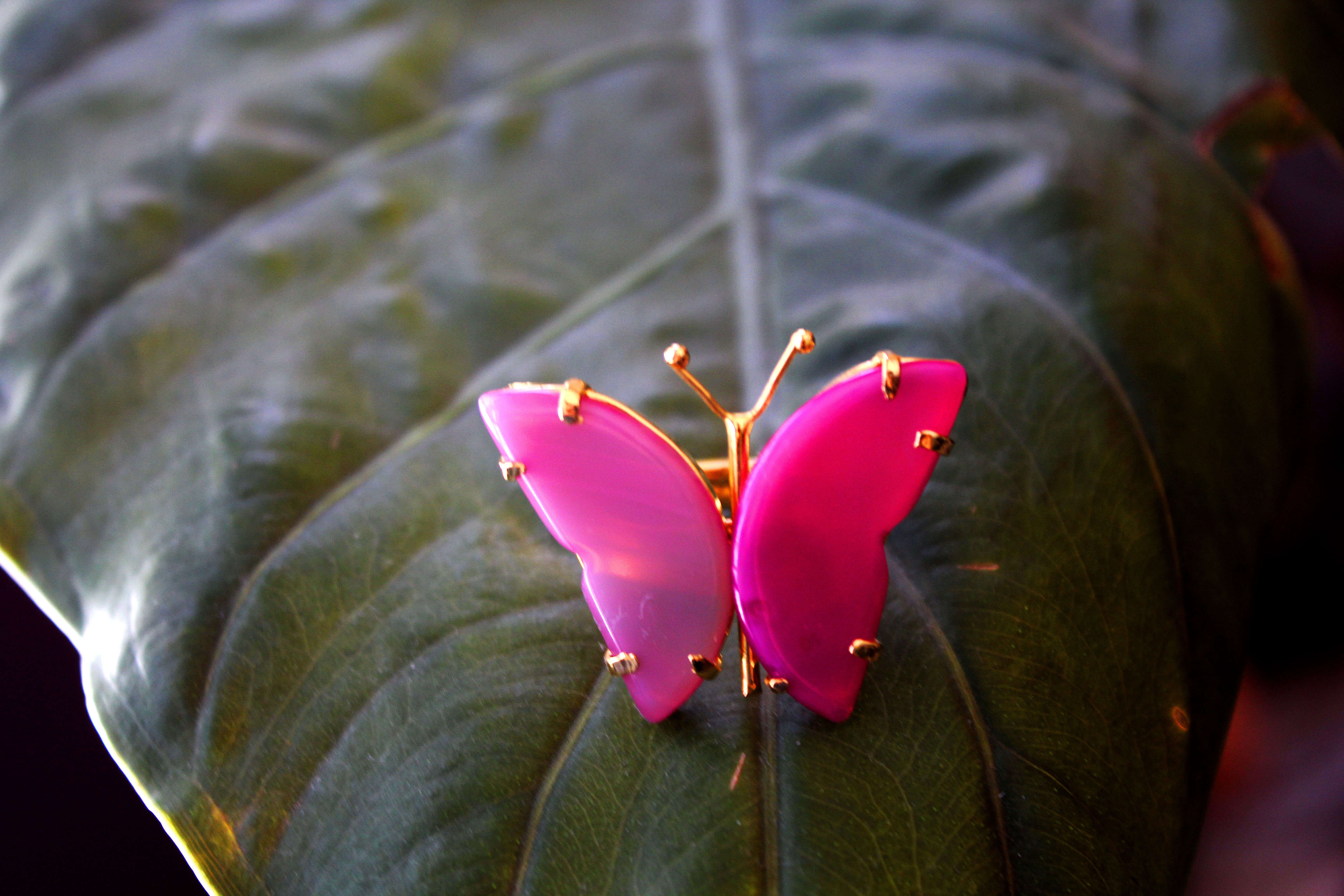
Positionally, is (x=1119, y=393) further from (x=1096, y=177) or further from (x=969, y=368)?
(x=1096, y=177)

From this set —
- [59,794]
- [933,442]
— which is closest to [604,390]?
[933,442]

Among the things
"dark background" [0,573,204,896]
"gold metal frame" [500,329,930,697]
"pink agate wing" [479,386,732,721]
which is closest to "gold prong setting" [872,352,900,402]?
"gold metal frame" [500,329,930,697]

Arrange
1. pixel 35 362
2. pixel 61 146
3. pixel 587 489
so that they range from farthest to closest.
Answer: pixel 61 146 < pixel 35 362 < pixel 587 489

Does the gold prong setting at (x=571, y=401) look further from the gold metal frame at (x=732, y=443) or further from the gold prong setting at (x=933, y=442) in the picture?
the gold prong setting at (x=933, y=442)

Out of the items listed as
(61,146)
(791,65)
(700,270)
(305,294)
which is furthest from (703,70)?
(61,146)

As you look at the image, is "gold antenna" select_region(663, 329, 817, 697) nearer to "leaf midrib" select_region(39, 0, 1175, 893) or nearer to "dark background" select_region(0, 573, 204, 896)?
"leaf midrib" select_region(39, 0, 1175, 893)

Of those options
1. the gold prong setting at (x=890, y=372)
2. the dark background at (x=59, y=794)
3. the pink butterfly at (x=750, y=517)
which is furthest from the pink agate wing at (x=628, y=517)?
the dark background at (x=59, y=794)
